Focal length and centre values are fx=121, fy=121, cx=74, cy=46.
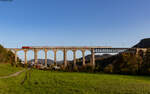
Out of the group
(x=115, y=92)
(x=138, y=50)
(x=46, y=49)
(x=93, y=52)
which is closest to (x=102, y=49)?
(x=93, y=52)

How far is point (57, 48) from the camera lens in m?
80.4

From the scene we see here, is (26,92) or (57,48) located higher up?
(57,48)

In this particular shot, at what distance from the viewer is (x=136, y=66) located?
36.6 m

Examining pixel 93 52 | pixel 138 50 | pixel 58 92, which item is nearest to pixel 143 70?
pixel 58 92

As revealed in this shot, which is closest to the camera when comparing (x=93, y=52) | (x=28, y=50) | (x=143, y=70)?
(x=143, y=70)

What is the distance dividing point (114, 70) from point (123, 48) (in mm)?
56850

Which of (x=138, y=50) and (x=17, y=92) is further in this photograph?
(x=138, y=50)

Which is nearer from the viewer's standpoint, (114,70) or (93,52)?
(114,70)

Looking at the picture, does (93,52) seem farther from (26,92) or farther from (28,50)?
(26,92)

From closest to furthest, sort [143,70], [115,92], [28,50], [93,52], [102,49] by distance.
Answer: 1. [115,92]
2. [143,70]
3. [28,50]
4. [93,52]
5. [102,49]

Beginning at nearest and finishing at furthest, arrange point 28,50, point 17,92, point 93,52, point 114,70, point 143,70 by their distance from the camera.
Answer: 1. point 17,92
2. point 143,70
3. point 114,70
4. point 28,50
5. point 93,52

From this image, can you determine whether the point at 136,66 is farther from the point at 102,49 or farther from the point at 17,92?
the point at 102,49

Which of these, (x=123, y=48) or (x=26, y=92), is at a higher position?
(x=123, y=48)

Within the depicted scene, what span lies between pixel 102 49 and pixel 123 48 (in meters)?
16.6
